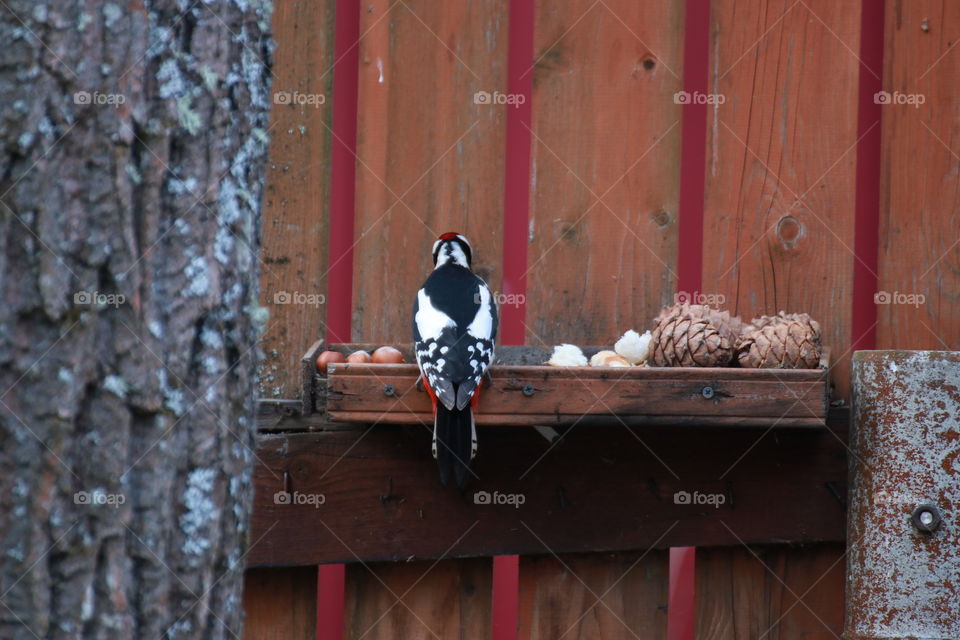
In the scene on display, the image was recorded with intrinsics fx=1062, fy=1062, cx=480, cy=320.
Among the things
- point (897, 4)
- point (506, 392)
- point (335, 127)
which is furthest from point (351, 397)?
point (897, 4)

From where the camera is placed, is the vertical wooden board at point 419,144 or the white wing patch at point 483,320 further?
the vertical wooden board at point 419,144

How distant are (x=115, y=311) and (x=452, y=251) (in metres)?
1.76

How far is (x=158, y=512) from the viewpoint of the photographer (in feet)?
5.00

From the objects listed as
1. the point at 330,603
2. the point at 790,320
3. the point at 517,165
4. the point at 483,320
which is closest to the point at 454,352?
the point at 483,320

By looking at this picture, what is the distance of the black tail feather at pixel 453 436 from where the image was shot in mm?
2664

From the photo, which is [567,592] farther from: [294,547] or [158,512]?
[158,512]

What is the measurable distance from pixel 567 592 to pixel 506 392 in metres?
0.84

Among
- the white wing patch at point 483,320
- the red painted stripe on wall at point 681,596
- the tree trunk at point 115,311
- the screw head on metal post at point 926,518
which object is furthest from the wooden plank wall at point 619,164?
the tree trunk at point 115,311

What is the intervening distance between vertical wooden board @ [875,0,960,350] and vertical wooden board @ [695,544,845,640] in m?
0.71

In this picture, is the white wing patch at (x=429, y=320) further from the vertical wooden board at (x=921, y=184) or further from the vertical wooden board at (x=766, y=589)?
the vertical wooden board at (x=921, y=184)

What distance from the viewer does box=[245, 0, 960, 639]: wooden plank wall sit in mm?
3266

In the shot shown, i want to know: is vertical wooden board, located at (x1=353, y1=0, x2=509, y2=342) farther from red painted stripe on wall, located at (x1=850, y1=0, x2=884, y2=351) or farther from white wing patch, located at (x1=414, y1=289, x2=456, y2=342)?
red painted stripe on wall, located at (x1=850, y1=0, x2=884, y2=351)

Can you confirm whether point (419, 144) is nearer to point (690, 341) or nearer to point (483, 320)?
point (483, 320)

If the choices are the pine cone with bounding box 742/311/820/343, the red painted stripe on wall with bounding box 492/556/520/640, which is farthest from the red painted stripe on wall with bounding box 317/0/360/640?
the pine cone with bounding box 742/311/820/343
